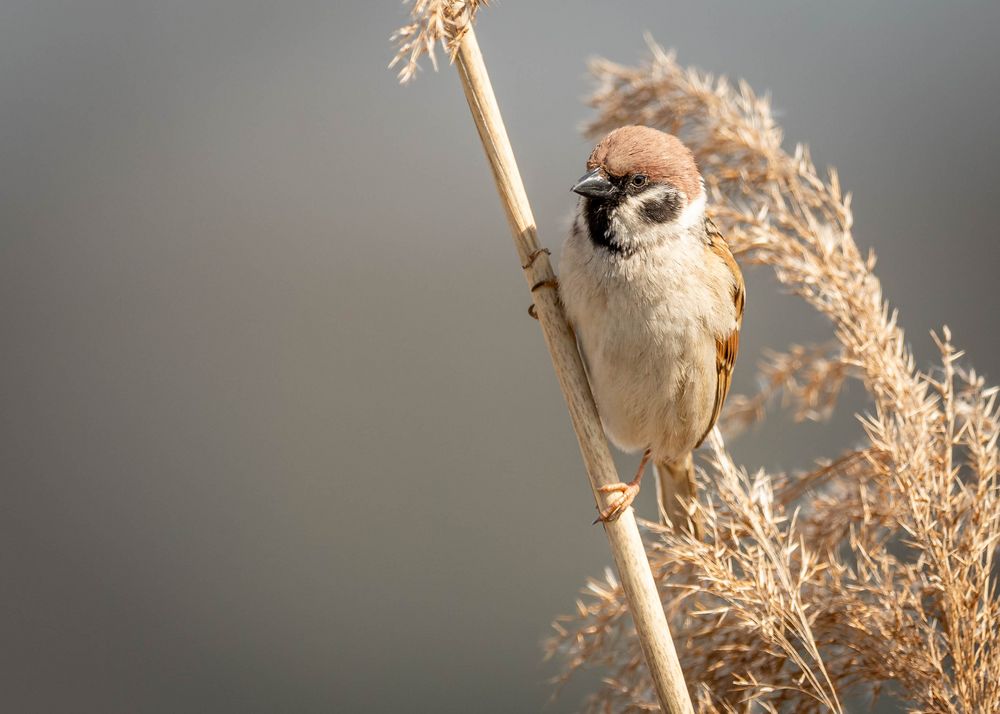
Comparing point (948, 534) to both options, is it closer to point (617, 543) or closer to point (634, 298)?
point (617, 543)

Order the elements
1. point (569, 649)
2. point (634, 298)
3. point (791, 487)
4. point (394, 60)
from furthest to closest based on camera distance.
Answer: point (634, 298), point (791, 487), point (569, 649), point (394, 60)

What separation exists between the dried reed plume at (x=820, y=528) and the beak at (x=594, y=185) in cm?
11

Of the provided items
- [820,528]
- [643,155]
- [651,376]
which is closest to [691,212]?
[643,155]

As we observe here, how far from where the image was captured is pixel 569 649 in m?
Answer: 1.07

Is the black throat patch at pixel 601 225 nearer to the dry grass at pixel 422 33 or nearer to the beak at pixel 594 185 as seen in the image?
the beak at pixel 594 185

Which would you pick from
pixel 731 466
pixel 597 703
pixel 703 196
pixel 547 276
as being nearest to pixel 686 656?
pixel 597 703

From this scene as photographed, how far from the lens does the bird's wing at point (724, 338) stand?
1.51 m

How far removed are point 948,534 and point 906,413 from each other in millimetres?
145

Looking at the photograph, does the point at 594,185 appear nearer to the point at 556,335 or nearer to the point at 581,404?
the point at 556,335

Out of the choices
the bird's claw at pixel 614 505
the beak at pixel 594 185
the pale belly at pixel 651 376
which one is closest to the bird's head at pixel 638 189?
the beak at pixel 594 185

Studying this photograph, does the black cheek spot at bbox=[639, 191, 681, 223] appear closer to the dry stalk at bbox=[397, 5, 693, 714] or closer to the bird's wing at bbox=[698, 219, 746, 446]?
the bird's wing at bbox=[698, 219, 746, 446]

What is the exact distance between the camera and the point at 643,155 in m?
1.31

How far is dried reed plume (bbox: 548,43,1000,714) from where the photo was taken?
34.8 inches

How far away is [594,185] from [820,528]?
57 centimetres
